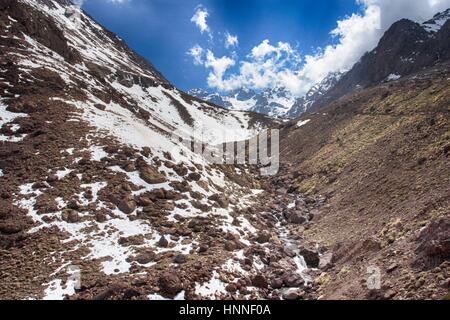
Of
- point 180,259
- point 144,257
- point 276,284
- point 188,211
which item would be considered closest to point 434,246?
point 276,284

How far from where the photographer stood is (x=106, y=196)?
22.6m

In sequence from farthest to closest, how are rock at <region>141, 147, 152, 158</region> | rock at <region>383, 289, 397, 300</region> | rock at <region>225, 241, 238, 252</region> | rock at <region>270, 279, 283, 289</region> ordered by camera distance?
rock at <region>141, 147, 152, 158</region>, rock at <region>225, 241, 238, 252</region>, rock at <region>270, 279, 283, 289</region>, rock at <region>383, 289, 397, 300</region>

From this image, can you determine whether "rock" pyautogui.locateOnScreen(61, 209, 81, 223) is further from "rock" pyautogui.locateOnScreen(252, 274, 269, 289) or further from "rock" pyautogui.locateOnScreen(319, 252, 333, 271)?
"rock" pyautogui.locateOnScreen(319, 252, 333, 271)

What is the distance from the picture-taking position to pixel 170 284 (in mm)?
15688

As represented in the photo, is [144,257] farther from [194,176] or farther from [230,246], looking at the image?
[194,176]

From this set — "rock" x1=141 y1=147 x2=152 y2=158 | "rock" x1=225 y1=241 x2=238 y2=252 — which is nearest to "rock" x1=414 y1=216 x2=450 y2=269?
"rock" x1=225 y1=241 x2=238 y2=252

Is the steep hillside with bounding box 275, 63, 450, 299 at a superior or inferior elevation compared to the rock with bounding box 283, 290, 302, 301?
superior

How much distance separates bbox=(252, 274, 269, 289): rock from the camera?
18.5 m

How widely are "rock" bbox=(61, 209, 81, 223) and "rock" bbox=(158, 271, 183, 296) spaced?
24.1 feet

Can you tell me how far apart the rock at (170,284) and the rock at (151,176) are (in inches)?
430

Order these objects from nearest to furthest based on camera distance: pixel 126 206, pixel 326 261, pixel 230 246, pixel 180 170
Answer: pixel 230 246 → pixel 326 261 → pixel 126 206 → pixel 180 170

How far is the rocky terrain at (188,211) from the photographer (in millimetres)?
15875

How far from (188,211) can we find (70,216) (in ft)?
26.3

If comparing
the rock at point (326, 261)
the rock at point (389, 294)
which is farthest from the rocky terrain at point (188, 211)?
the rock at point (326, 261)
